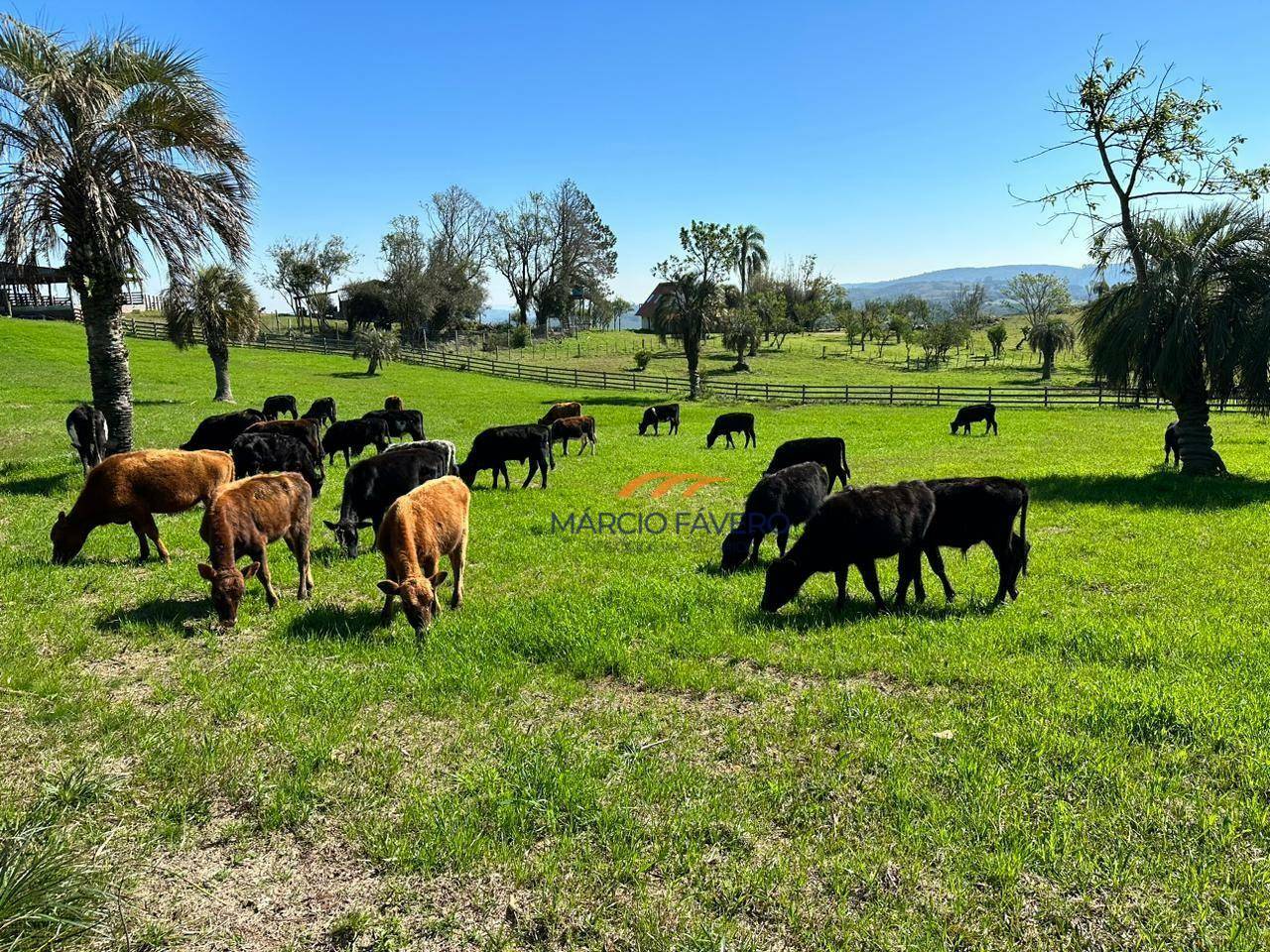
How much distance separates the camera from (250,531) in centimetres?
739

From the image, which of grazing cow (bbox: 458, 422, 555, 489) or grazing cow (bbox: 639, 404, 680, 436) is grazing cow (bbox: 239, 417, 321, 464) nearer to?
grazing cow (bbox: 458, 422, 555, 489)

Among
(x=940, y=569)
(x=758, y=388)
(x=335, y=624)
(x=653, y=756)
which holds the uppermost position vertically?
(x=758, y=388)

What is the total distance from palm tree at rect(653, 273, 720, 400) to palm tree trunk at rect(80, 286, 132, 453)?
31030 mm

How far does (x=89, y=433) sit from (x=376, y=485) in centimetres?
745

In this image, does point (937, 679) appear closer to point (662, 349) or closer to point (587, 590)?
point (587, 590)

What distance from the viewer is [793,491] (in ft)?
31.6

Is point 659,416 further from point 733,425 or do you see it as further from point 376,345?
point 376,345

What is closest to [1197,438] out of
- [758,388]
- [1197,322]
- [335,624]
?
[1197,322]

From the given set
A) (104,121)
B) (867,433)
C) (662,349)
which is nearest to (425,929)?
(104,121)

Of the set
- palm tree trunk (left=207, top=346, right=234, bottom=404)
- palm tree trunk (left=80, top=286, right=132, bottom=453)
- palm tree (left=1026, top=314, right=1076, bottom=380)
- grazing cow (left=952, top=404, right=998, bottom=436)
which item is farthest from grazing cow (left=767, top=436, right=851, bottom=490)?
palm tree (left=1026, top=314, right=1076, bottom=380)

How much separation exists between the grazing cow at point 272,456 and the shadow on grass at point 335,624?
6271 mm

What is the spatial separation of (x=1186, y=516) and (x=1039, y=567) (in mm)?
4686

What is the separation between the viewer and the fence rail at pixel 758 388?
36.5 meters

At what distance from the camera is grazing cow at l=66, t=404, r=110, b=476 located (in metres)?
13.1
